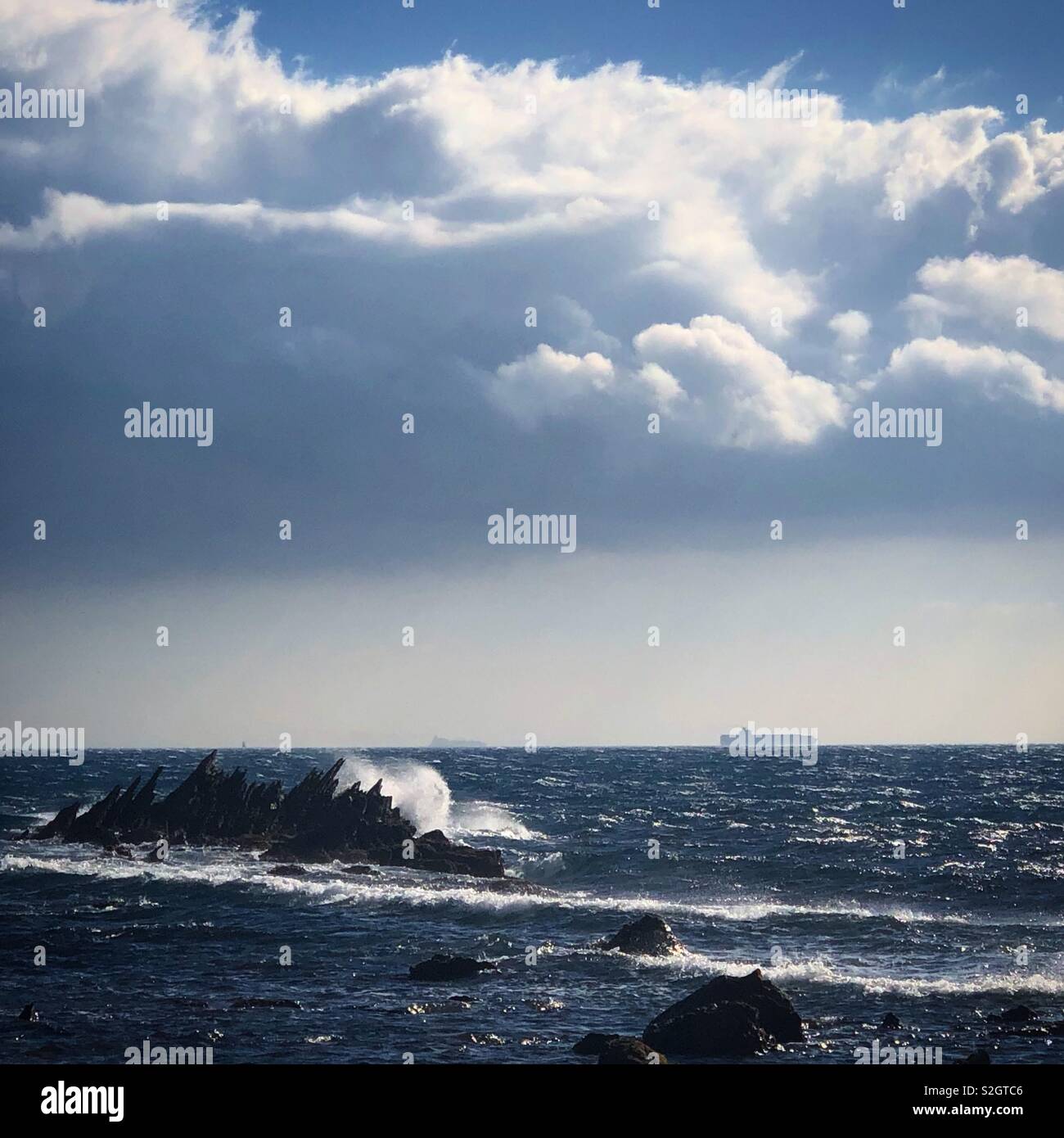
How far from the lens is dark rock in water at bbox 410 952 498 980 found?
3109 cm

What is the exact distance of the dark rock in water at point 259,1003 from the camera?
27.6 m

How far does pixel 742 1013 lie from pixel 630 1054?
4.10 meters

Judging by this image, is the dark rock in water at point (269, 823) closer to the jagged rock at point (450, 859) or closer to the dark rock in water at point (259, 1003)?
the jagged rock at point (450, 859)

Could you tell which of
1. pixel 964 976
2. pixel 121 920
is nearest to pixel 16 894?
pixel 121 920

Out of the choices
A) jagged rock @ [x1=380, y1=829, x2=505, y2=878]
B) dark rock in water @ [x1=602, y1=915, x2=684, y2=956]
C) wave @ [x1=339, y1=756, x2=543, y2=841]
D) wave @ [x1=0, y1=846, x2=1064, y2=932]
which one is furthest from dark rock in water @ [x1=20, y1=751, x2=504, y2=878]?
dark rock in water @ [x1=602, y1=915, x2=684, y2=956]

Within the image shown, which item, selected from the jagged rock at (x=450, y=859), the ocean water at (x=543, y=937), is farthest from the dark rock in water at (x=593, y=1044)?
the jagged rock at (x=450, y=859)

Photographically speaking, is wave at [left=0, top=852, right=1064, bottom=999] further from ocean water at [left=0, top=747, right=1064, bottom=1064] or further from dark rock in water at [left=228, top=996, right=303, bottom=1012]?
dark rock in water at [left=228, top=996, right=303, bottom=1012]

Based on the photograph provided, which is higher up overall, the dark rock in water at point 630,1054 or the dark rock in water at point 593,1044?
the dark rock in water at point 630,1054

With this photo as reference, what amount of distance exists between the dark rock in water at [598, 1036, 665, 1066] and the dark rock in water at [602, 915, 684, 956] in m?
11.3

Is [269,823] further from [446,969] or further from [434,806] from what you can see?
[446,969]

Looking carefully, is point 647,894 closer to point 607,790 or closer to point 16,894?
point 16,894

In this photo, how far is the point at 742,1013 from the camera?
25000 millimetres

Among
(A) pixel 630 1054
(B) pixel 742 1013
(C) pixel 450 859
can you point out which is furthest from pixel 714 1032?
(C) pixel 450 859

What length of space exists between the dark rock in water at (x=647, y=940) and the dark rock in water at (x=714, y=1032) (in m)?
8.54
